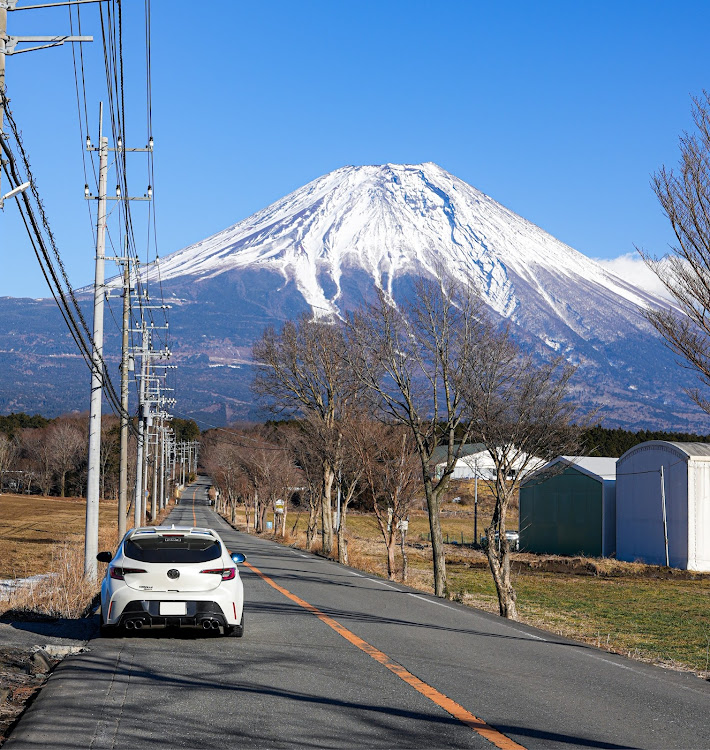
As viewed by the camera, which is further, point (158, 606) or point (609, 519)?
point (609, 519)

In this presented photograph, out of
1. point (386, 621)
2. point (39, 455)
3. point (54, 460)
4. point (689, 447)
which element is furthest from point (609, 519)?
point (39, 455)

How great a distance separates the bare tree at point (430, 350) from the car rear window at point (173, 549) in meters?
12.1

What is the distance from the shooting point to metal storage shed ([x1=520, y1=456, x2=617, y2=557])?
53500mm

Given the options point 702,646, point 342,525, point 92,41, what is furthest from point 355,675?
point 342,525

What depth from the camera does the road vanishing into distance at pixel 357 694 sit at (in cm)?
646

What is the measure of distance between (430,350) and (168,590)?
48.1ft

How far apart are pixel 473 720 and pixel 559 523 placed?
2088 inches

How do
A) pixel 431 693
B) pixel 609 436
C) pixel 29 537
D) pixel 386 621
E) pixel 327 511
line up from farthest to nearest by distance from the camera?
pixel 609 436
pixel 29 537
pixel 327 511
pixel 386 621
pixel 431 693

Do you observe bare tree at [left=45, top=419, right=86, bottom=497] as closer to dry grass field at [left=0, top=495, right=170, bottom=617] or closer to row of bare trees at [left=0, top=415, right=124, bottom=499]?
row of bare trees at [left=0, top=415, right=124, bottom=499]

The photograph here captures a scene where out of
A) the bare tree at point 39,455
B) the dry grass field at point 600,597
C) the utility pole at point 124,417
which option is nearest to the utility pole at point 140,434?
the utility pole at point 124,417

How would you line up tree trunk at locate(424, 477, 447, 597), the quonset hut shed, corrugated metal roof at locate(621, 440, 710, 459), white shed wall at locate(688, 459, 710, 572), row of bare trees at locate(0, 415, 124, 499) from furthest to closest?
row of bare trees at locate(0, 415, 124, 499)
corrugated metal roof at locate(621, 440, 710, 459)
the quonset hut shed
white shed wall at locate(688, 459, 710, 572)
tree trunk at locate(424, 477, 447, 597)

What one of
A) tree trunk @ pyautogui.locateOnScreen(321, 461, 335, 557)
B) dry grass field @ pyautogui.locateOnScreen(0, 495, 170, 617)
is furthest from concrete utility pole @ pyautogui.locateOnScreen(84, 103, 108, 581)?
tree trunk @ pyautogui.locateOnScreen(321, 461, 335, 557)

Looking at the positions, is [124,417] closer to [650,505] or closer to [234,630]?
[234,630]

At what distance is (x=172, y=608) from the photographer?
34.6 feet
